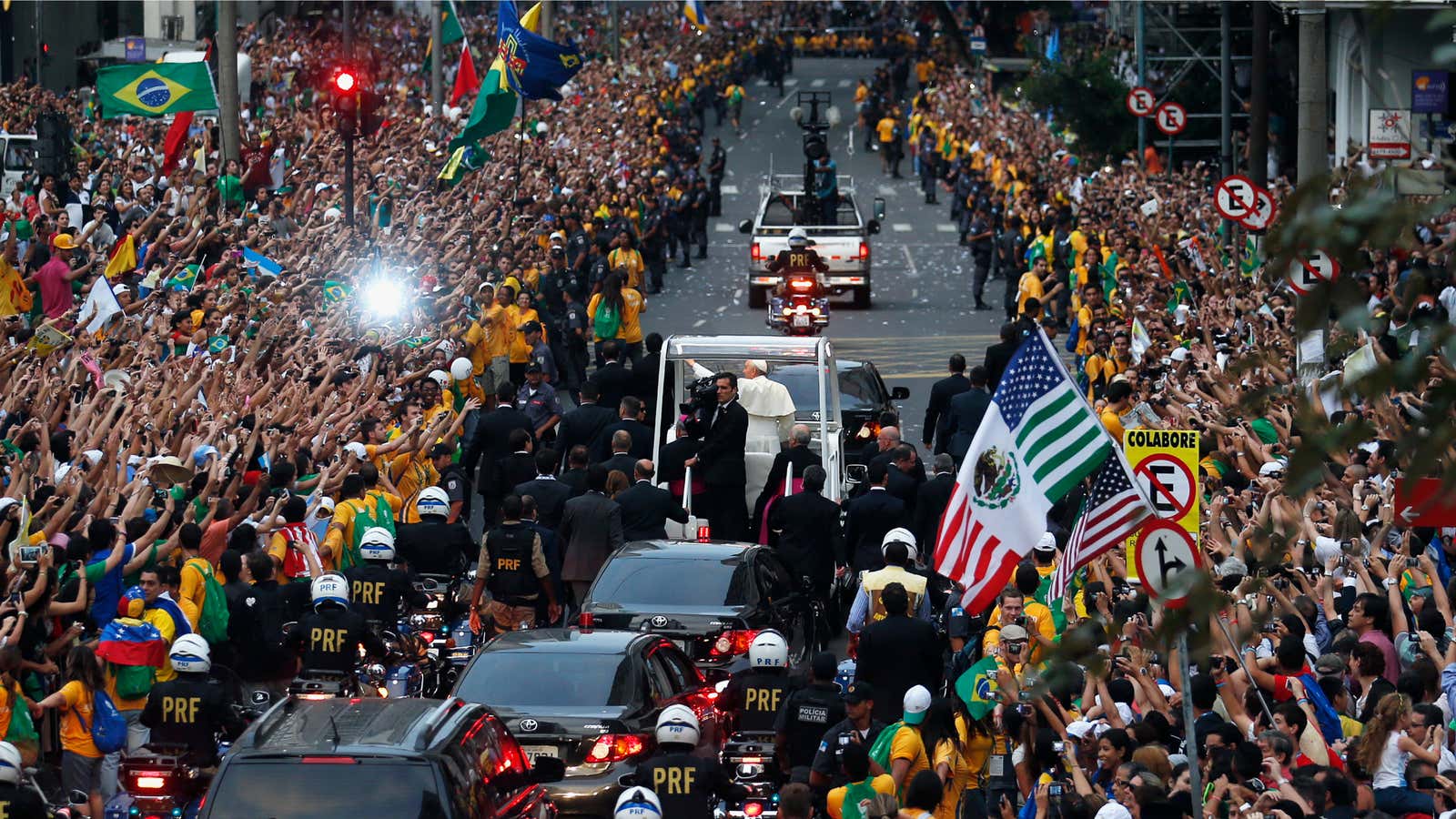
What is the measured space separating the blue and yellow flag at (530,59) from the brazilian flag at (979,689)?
65.4 feet

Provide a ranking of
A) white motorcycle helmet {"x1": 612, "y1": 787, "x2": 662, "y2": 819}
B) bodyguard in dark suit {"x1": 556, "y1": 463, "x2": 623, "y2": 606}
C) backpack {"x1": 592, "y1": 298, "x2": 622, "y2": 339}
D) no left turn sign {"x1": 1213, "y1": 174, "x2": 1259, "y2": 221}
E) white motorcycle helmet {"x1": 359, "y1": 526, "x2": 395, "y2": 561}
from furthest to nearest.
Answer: backpack {"x1": 592, "y1": 298, "x2": 622, "y2": 339} → no left turn sign {"x1": 1213, "y1": 174, "x2": 1259, "y2": 221} → bodyguard in dark suit {"x1": 556, "y1": 463, "x2": 623, "y2": 606} → white motorcycle helmet {"x1": 359, "y1": 526, "x2": 395, "y2": 561} → white motorcycle helmet {"x1": 612, "y1": 787, "x2": 662, "y2": 819}

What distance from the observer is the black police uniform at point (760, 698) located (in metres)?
11.8

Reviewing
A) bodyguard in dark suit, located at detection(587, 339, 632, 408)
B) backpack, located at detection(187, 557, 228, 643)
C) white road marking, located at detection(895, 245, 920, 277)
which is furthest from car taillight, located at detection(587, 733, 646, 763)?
white road marking, located at detection(895, 245, 920, 277)

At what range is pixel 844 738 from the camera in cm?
1044

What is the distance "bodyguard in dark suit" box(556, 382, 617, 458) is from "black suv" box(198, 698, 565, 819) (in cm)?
953

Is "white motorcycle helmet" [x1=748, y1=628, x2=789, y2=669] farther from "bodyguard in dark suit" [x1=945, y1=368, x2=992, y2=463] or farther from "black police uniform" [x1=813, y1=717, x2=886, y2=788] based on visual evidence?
"bodyguard in dark suit" [x1=945, y1=368, x2=992, y2=463]

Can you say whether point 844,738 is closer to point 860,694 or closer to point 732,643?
point 860,694

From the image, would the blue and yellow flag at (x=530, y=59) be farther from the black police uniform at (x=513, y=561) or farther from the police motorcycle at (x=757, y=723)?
the police motorcycle at (x=757, y=723)

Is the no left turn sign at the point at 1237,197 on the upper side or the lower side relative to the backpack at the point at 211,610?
upper

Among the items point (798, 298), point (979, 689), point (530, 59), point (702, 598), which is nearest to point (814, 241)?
point (530, 59)

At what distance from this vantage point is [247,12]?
74125mm

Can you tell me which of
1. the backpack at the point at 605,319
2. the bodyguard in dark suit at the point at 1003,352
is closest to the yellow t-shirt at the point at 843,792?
the bodyguard in dark suit at the point at 1003,352

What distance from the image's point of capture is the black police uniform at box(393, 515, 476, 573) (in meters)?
14.6

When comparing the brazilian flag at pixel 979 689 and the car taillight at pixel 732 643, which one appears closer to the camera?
the brazilian flag at pixel 979 689
